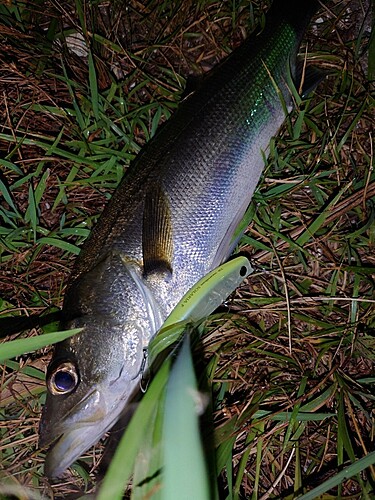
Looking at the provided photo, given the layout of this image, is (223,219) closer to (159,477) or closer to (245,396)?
(245,396)

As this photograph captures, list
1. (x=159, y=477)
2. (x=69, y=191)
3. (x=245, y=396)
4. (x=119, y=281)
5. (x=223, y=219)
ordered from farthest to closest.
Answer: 1. (x=69, y=191)
2. (x=245, y=396)
3. (x=223, y=219)
4. (x=119, y=281)
5. (x=159, y=477)

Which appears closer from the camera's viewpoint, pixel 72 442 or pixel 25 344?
pixel 25 344

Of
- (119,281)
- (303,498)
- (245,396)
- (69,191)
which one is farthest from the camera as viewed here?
(69,191)

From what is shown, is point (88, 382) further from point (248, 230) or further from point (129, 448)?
point (248, 230)

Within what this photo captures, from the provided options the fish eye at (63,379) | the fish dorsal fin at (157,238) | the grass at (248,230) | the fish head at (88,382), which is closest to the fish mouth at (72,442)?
the fish head at (88,382)

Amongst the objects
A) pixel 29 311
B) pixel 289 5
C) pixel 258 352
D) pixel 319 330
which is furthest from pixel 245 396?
pixel 289 5

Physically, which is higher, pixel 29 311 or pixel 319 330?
pixel 29 311

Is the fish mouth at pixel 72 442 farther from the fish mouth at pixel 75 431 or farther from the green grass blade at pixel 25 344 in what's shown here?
the green grass blade at pixel 25 344

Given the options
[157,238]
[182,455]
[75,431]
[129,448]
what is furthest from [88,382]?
[182,455]
